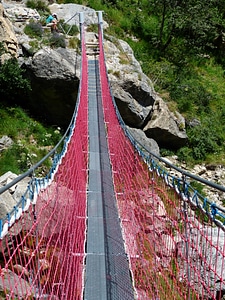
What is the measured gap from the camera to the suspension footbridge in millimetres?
2139

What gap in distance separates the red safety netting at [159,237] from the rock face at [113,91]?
148cm

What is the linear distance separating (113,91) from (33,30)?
268cm

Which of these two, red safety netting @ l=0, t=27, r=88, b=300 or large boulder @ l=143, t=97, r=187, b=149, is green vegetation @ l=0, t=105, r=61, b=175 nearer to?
red safety netting @ l=0, t=27, r=88, b=300

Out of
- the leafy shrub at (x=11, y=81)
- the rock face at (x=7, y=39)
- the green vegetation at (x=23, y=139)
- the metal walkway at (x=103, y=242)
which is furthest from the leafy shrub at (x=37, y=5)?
the metal walkway at (x=103, y=242)

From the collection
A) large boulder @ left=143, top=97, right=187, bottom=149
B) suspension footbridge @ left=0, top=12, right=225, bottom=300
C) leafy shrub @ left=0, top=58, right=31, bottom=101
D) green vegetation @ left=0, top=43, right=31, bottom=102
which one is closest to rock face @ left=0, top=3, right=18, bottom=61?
green vegetation @ left=0, top=43, right=31, bottom=102

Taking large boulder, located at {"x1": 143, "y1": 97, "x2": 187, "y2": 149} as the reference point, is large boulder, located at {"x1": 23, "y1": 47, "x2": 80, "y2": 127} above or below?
above

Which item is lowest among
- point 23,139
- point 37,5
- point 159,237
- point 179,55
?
point 159,237

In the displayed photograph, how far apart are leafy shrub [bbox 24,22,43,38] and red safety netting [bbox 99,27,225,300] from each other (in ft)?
10.8

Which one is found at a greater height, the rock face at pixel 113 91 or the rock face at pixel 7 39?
the rock face at pixel 7 39

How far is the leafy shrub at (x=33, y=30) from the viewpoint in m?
8.61

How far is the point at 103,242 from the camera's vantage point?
3350mm

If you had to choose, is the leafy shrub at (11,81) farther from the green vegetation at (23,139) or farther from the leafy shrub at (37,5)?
the leafy shrub at (37,5)

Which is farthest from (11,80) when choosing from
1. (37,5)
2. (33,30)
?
(37,5)

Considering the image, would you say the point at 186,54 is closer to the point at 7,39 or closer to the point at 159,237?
the point at 7,39
